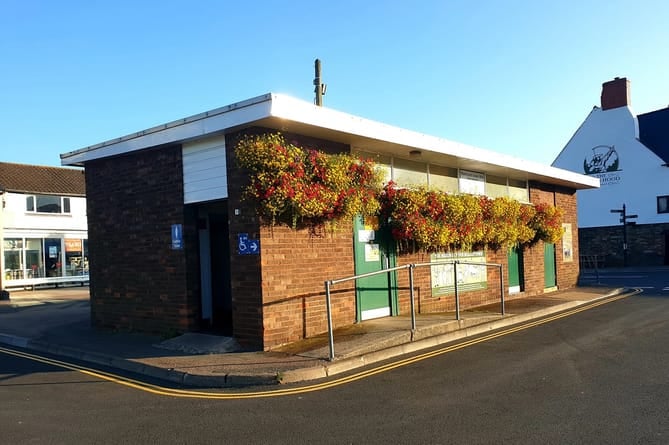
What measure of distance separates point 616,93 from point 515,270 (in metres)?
29.3

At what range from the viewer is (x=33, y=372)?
838 centimetres

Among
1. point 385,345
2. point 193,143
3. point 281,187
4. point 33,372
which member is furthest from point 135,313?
point 385,345

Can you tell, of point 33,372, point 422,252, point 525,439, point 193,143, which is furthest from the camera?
point 422,252

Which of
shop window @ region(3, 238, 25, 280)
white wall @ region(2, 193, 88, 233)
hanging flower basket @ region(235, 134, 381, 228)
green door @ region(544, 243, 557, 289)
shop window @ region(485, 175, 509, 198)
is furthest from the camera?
white wall @ region(2, 193, 88, 233)

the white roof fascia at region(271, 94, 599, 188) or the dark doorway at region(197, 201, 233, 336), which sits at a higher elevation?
the white roof fascia at region(271, 94, 599, 188)

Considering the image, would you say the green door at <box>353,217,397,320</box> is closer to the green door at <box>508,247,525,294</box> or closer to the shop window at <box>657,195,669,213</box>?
the green door at <box>508,247,525,294</box>

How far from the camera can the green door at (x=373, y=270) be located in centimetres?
1109

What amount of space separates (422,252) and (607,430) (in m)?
7.85

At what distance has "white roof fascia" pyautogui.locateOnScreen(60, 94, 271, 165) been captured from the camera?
8.59 meters

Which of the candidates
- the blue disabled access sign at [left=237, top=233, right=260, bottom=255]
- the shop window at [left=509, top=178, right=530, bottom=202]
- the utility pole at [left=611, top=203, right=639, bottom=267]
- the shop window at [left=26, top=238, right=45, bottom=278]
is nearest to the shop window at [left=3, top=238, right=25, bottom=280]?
the shop window at [left=26, top=238, right=45, bottom=278]

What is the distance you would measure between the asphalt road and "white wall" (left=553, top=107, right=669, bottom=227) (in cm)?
3354

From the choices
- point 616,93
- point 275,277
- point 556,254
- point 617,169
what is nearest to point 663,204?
point 617,169

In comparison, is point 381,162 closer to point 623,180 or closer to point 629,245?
point 629,245

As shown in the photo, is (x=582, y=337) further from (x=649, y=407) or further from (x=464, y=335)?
(x=649, y=407)
